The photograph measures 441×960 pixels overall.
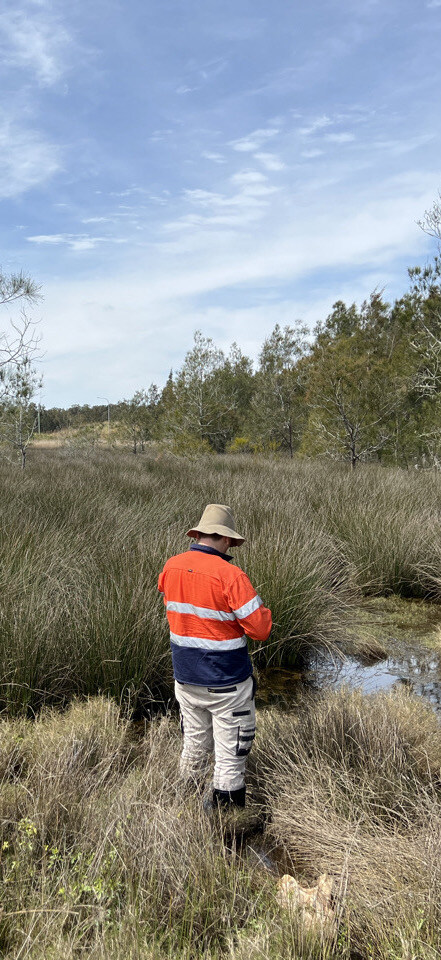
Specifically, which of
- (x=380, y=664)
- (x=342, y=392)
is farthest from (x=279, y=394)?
(x=380, y=664)

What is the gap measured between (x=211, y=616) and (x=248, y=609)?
0.66 feet

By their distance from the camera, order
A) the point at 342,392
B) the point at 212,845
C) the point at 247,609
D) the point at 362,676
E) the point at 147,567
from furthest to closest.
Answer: the point at 342,392 → the point at 147,567 → the point at 362,676 → the point at 247,609 → the point at 212,845

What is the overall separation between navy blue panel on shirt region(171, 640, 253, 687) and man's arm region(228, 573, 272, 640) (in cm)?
21

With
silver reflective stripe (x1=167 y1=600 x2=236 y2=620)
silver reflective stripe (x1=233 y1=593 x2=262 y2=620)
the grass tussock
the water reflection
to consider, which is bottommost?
the water reflection

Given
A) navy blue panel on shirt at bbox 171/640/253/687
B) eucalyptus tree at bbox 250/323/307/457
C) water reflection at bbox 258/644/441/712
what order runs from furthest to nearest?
eucalyptus tree at bbox 250/323/307/457 → water reflection at bbox 258/644/441/712 → navy blue panel on shirt at bbox 171/640/253/687

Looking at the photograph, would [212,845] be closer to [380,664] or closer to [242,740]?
[242,740]

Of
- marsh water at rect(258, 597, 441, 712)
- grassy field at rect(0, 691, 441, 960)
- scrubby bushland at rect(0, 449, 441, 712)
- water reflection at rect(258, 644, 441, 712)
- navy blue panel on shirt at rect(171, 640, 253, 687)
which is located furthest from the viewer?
marsh water at rect(258, 597, 441, 712)

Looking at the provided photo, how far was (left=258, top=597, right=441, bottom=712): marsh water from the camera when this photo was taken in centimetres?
506

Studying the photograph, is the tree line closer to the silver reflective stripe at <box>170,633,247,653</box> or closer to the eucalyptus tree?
the eucalyptus tree

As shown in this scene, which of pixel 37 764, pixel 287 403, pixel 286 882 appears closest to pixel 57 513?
pixel 37 764

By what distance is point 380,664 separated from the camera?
18.6ft

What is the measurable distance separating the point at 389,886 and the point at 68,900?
3.89 ft

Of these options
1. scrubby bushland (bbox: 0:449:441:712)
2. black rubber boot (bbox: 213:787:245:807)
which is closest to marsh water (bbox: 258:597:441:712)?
scrubby bushland (bbox: 0:449:441:712)

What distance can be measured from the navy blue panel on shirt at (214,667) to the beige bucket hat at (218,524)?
0.49 m
